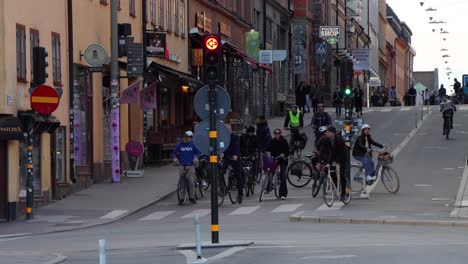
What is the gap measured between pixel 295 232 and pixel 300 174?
388 inches

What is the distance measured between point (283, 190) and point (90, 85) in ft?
26.4

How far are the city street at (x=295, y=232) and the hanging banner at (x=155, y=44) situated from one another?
8.76 meters

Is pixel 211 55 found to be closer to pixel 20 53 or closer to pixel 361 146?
pixel 20 53

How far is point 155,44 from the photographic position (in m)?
36.9

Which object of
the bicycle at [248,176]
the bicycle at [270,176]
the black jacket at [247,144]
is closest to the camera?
the bicycle at [270,176]

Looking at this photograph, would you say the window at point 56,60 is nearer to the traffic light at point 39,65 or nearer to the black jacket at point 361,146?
the traffic light at point 39,65

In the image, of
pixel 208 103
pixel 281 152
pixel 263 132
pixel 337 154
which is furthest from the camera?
pixel 263 132

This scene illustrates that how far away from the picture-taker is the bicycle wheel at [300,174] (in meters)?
29.3

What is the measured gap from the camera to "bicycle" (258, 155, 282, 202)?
26688 millimetres

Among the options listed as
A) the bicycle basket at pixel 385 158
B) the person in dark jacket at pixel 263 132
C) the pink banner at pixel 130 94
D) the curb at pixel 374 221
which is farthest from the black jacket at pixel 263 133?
the curb at pixel 374 221

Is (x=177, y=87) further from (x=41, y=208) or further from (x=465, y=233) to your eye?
(x=465, y=233)

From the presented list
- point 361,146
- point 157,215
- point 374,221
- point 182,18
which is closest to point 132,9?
point 182,18

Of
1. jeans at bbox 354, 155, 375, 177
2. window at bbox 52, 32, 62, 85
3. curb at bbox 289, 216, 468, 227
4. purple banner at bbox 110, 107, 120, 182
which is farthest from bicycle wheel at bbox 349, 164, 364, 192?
window at bbox 52, 32, 62, 85

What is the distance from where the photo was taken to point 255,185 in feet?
99.5
